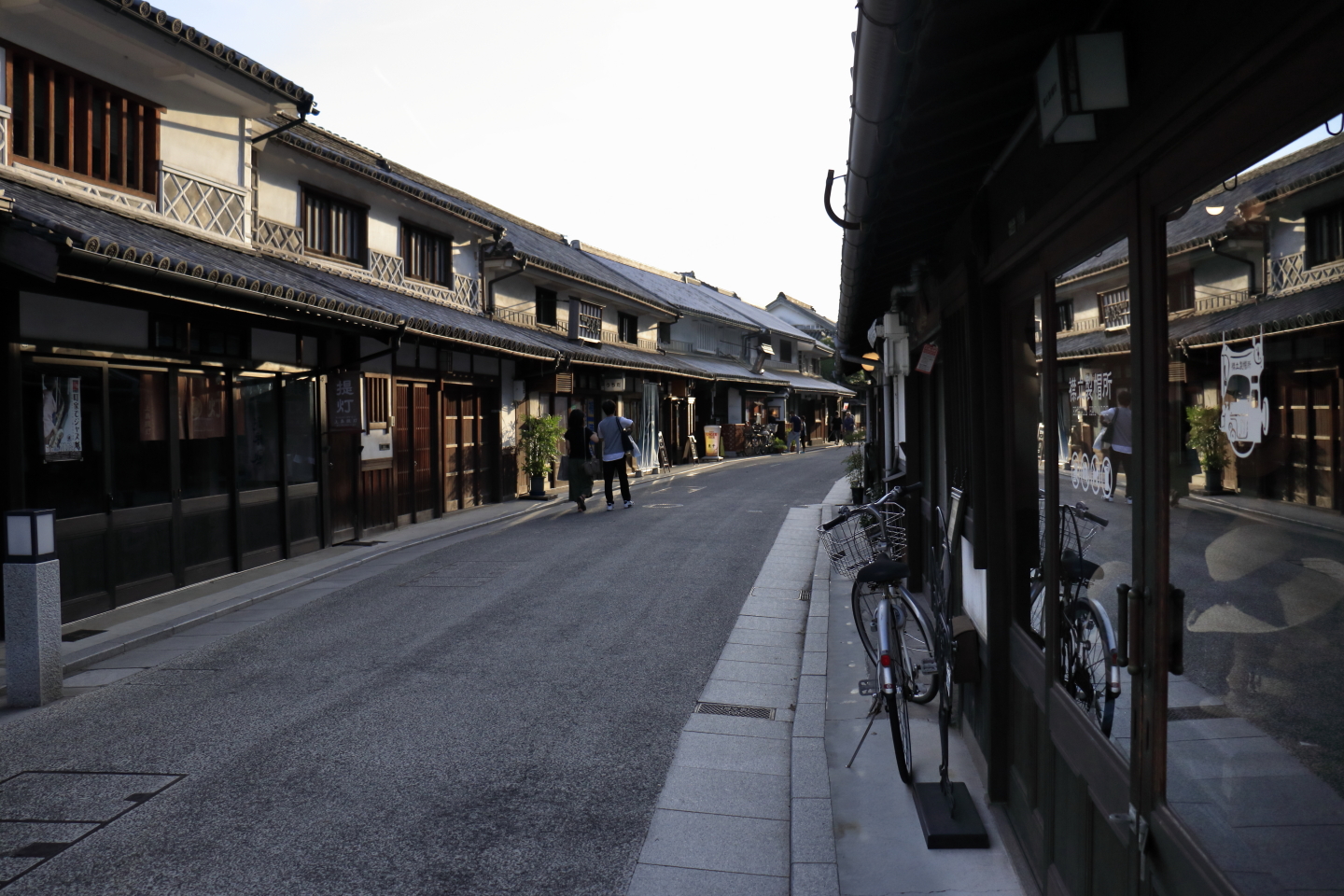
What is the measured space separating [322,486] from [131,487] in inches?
136

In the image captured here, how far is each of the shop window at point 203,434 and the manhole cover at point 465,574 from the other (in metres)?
2.49

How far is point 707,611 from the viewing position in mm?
8555

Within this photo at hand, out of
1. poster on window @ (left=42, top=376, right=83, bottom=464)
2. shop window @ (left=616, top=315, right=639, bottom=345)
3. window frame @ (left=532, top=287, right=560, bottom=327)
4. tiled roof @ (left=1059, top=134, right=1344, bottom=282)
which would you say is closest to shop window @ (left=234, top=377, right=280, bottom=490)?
poster on window @ (left=42, top=376, right=83, bottom=464)

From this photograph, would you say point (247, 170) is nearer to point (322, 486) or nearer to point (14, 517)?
point (322, 486)

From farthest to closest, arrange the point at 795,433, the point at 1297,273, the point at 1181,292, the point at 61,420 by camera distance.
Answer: the point at 795,433
the point at 61,420
the point at 1181,292
the point at 1297,273

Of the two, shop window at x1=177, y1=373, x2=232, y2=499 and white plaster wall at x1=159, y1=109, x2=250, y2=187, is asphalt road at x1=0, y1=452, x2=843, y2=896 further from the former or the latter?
white plaster wall at x1=159, y1=109, x2=250, y2=187

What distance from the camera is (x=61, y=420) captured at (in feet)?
26.7

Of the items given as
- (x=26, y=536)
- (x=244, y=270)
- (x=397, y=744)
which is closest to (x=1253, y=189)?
(x=397, y=744)

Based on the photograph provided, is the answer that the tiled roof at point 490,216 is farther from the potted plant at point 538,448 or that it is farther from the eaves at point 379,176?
the potted plant at point 538,448

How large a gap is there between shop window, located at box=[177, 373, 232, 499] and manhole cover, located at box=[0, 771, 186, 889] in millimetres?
5542

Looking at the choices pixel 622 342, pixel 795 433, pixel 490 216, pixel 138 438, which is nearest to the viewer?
pixel 138 438

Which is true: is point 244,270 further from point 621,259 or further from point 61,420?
point 621,259

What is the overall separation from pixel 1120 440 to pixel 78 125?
10402 mm

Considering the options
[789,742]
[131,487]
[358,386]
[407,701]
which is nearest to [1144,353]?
[789,742]
